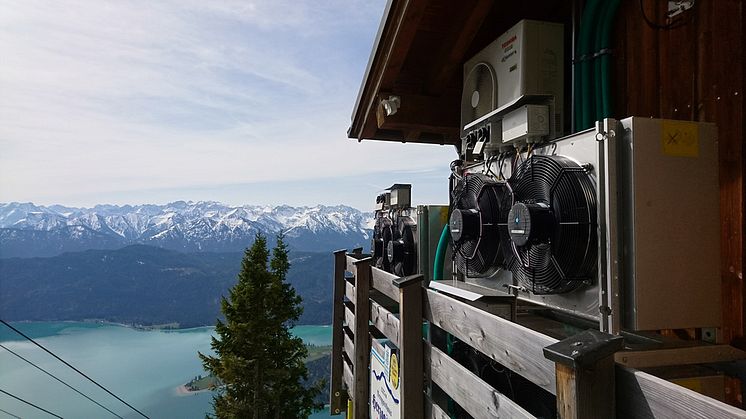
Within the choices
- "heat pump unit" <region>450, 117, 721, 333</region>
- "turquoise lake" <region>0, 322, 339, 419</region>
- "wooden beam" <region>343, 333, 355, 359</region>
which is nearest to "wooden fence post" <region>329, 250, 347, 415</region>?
"wooden beam" <region>343, 333, 355, 359</region>

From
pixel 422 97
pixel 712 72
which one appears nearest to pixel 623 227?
pixel 712 72

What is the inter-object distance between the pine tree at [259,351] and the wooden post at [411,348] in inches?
509

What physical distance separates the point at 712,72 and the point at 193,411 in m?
117

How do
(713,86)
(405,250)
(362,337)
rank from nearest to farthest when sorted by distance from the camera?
(713,86) < (362,337) < (405,250)

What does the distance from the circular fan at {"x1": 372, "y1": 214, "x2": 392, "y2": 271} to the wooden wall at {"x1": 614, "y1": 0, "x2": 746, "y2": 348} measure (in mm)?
3230

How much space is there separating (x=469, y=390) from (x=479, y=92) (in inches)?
92.4

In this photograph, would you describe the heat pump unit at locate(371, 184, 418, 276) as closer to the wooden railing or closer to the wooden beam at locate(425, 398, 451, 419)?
the wooden railing

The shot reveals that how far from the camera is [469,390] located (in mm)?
1964

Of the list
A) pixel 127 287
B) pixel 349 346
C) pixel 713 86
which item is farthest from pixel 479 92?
pixel 127 287

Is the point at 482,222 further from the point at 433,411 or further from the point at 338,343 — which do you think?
the point at 338,343

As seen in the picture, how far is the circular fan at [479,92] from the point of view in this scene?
3297 millimetres

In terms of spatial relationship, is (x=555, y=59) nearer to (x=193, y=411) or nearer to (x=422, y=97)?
(x=422, y=97)

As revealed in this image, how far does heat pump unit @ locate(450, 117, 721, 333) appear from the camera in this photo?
70.5 inches

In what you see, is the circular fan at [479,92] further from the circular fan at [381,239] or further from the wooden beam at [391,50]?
the circular fan at [381,239]
